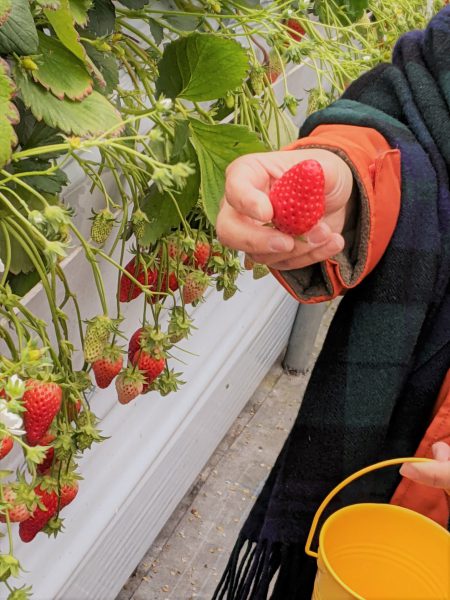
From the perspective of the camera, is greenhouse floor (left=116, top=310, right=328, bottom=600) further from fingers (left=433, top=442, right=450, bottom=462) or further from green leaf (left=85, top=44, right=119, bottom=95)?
green leaf (left=85, top=44, right=119, bottom=95)

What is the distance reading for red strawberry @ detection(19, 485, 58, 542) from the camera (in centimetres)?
67

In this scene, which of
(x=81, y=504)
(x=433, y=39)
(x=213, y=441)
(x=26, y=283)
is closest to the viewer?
(x=26, y=283)

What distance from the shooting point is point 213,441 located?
1681 mm

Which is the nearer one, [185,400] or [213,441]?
[185,400]

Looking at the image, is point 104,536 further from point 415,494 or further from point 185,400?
Answer: point 415,494

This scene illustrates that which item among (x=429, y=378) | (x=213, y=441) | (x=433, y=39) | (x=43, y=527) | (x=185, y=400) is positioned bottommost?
(x=213, y=441)

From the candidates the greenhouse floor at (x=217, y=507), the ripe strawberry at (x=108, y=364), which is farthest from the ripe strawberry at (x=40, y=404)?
the greenhouse floor at (x=217, y=507)

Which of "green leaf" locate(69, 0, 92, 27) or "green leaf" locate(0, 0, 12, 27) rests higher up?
"green leaf" locate(0, 0, 12, 27)

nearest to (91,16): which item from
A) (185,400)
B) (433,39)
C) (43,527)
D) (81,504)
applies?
(433,39)

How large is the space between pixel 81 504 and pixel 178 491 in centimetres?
42

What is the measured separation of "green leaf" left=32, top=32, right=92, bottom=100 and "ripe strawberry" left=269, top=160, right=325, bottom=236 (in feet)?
0.57

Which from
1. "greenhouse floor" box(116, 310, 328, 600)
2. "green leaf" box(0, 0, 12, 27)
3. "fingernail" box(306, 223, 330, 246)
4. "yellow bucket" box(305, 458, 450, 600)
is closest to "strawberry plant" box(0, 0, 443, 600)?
"green leaf" box(0, 0, 12, 27)

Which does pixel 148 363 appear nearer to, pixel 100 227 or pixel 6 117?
pixel 100 227

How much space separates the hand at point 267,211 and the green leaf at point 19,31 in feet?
0.53
